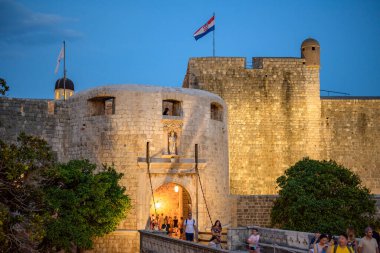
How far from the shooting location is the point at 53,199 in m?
17.6

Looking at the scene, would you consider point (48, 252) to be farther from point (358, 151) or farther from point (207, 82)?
point (358, 151)

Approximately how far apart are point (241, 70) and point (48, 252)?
53.6ft

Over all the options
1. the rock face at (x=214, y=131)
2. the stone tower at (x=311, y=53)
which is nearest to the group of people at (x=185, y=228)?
the rock face at (x=214, y=131)

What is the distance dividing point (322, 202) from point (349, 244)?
11.8m

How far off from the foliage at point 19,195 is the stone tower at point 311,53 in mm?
19774

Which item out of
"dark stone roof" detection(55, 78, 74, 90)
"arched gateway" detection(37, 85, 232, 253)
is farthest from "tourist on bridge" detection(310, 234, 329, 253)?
"dark stone roof" detection(55, 78, 74, 90)

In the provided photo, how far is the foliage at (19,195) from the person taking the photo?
1260 centimetres

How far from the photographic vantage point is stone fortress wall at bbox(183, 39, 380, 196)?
30.1 meters

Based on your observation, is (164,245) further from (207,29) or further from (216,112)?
(207,29)

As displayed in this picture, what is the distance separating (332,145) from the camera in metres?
31.1

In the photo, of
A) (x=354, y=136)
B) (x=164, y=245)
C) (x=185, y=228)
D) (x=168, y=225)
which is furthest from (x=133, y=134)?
(x=354, y=136)

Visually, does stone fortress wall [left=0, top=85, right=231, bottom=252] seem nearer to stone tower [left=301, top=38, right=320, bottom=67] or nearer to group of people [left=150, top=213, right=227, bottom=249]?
group of people [left=150, top=213, right=227, bottom=249]

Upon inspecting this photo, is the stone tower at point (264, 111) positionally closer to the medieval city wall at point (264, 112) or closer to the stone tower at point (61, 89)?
the medieval city wall at point (264, 112)

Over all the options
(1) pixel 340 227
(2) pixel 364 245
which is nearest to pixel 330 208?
(1) pixel 340 227
